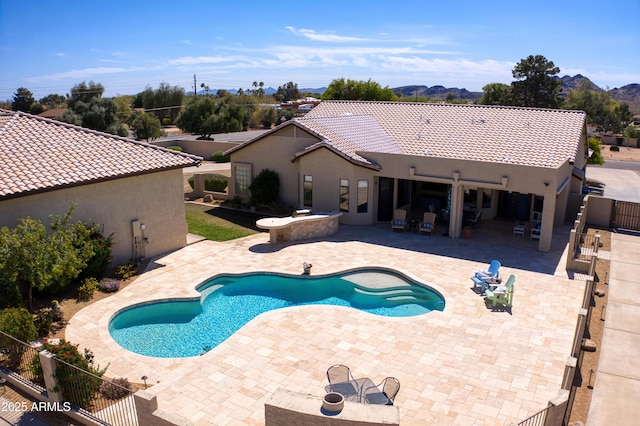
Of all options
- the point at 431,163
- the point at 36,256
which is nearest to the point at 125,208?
the point at 36,256

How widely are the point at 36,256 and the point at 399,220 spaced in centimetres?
1758

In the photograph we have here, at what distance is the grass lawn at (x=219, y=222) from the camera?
2708 cm

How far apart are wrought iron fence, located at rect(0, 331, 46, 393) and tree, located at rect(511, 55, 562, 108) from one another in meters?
79.7

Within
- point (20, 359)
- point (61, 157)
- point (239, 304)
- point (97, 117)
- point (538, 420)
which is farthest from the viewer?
point (97, 117)

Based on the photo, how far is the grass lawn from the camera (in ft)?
88.8

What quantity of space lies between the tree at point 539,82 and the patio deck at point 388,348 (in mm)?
64647

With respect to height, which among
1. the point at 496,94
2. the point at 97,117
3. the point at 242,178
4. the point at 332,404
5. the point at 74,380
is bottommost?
the point at 74,380

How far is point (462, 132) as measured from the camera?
29.6 m

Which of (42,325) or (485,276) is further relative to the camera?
(485,276)

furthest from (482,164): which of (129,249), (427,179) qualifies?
(129,249)

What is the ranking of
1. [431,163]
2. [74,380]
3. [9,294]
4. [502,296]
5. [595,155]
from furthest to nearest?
[595,155] → [431,163] → [502,296] → [9,294] → [74,380]

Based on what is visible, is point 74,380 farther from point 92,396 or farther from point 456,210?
point 456,210

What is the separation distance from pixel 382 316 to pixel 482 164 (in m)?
11.0

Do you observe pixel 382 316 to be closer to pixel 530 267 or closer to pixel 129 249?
pixel 530 267
